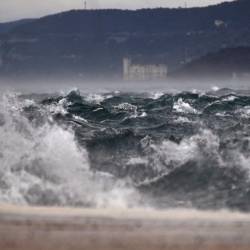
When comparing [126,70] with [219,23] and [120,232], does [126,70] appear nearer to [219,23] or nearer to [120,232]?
[219,23]

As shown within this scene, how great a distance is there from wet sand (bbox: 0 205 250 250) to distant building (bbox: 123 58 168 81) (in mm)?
65261

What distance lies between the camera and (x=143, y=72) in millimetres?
71812

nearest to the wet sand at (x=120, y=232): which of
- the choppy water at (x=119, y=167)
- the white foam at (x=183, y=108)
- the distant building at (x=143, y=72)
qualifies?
the choppy water at (x=119, y=167)

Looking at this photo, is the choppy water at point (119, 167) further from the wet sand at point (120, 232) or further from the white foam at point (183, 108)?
the white foam at point (183, 108)

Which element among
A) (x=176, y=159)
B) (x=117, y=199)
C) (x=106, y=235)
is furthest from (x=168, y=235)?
(x=176, y=159)

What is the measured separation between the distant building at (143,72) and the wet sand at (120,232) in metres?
65.3

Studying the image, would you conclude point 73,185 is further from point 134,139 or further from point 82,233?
point 134,139

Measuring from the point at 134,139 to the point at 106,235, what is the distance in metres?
6.22

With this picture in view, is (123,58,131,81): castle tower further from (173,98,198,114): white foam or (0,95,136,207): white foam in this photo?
(0,95,136,207): white foam

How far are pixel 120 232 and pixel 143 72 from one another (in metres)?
67.7

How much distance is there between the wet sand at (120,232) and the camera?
437cm

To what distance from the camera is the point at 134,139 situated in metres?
10.6

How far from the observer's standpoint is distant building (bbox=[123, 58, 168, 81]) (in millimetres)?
70944

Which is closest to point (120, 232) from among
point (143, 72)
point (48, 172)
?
point (48, 172)
